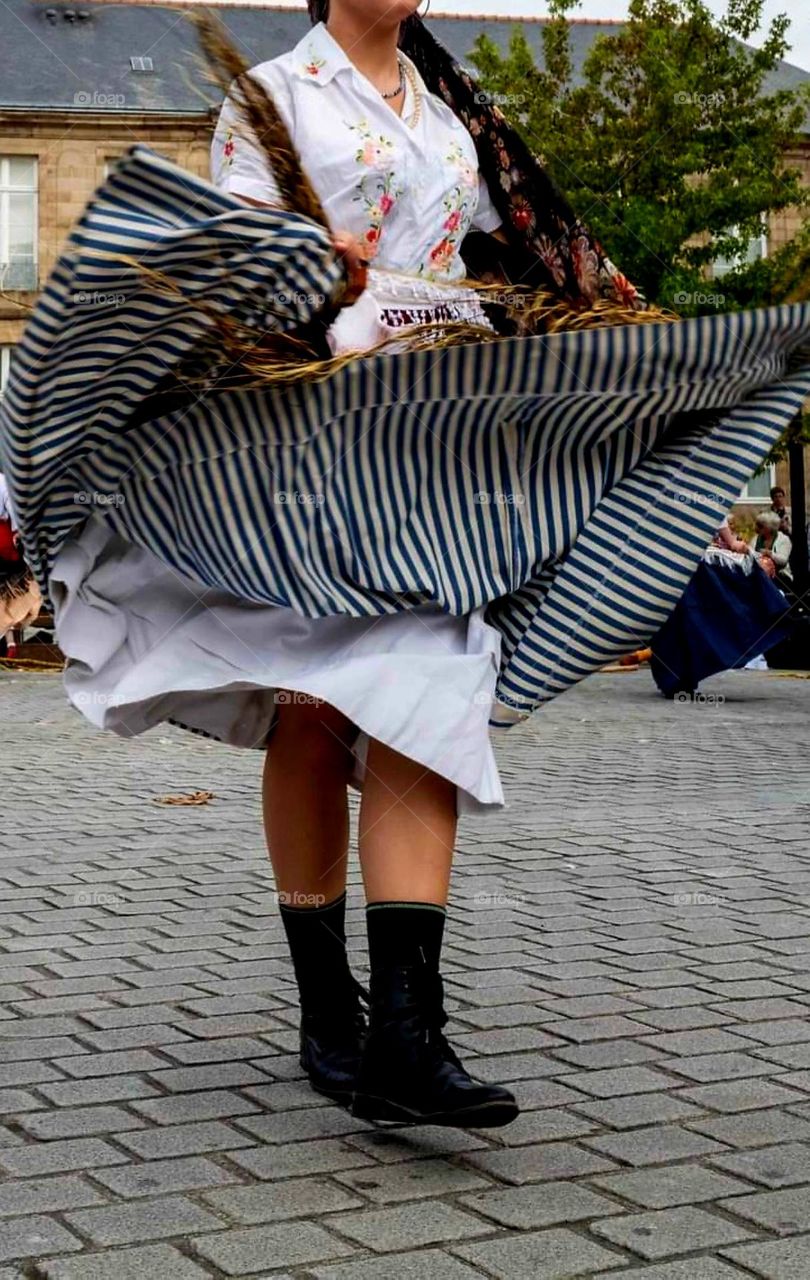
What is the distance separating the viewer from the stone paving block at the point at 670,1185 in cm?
264

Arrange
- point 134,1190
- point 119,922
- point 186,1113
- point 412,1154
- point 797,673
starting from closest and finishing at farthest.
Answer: point 134,1190 < point 412,1154 < point 186,1113 < point 119,922 < point 797,673

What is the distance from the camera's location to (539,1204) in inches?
103

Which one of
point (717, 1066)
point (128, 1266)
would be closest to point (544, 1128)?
point (717, 1066)

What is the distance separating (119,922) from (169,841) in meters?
1.48

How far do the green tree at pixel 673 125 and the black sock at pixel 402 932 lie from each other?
2636 cm

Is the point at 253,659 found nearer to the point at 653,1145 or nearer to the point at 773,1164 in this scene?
the point at 653,1145

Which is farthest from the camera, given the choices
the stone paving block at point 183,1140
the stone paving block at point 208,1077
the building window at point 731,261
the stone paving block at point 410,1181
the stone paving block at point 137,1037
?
the building window at point 731,261

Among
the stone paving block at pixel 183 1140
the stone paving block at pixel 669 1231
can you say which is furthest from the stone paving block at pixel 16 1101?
the stone paving block at pixel 669 1231

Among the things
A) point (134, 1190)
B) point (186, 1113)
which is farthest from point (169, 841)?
point (134, 1190)

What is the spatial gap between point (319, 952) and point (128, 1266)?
95 centimetres

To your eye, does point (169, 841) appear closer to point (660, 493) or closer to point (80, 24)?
point (80, 24)

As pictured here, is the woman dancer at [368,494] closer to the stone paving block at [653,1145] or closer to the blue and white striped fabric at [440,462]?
the blue and white striped fabric at [440,462]

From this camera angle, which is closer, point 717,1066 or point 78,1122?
point 78,1122

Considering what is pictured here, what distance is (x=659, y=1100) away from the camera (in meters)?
3.15
